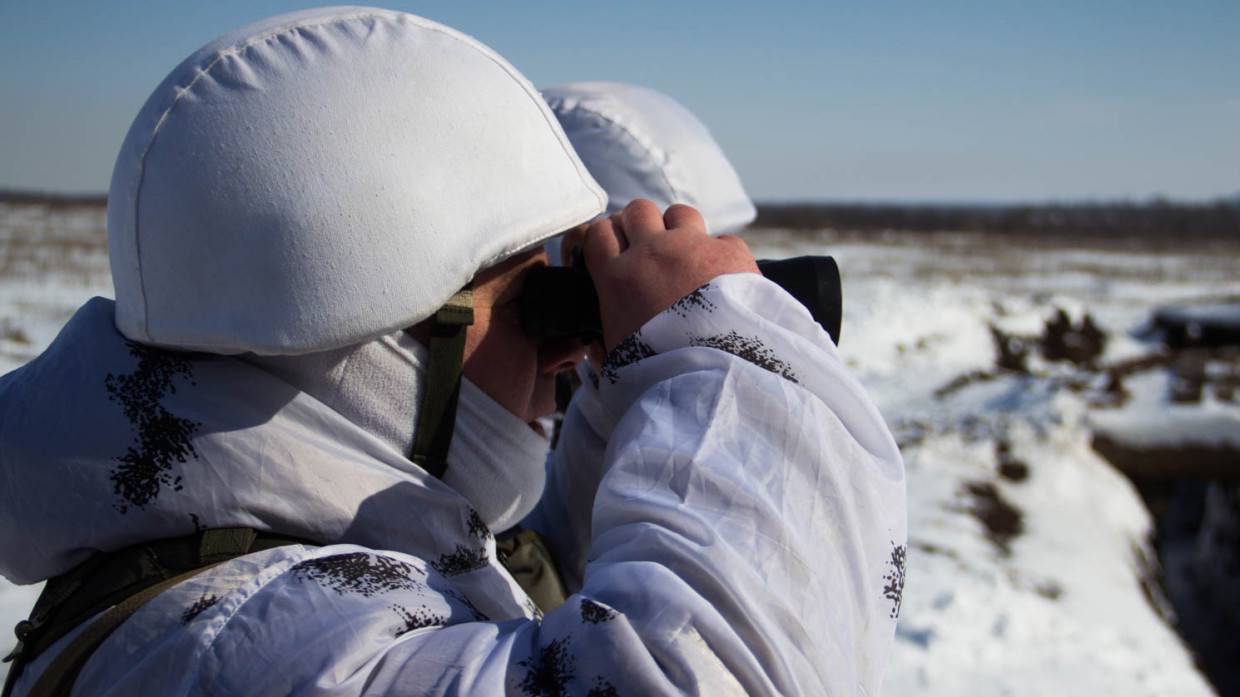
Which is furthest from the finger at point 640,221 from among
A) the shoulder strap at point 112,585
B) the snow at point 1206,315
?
the snow at point 1206,315

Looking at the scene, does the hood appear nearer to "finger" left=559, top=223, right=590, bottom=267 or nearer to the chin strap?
the chin strap

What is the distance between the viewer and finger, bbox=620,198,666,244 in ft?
3.99

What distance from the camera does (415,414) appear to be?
3.98 feet

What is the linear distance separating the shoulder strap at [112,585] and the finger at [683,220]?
0.58m

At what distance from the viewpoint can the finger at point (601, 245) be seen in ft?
4.01

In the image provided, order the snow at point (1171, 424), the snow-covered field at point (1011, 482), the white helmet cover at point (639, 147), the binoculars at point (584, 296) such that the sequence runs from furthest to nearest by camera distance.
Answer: the snow at point (1171, 424) < the snow-covered field at point (1011, 482) < the white helmet cover at point (639, 147) < the binoculars at point (584, 296)

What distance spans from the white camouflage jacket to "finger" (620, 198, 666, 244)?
13 centimetres

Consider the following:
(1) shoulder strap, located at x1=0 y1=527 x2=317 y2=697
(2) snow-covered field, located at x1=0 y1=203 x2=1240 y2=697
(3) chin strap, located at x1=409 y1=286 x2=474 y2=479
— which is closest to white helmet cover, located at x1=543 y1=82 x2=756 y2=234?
Answer: (3) chin strap, located at x1=409 y1=286 x2=474 y2=479

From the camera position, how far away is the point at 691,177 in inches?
108

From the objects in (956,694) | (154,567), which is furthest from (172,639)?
(956,694)

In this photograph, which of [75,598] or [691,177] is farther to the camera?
[691,177]

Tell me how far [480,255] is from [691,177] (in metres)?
1.66

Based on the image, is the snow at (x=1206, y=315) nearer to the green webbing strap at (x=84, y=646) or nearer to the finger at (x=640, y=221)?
the finger at (x=640, y=221)

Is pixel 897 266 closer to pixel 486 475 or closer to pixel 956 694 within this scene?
pixel 956 694
